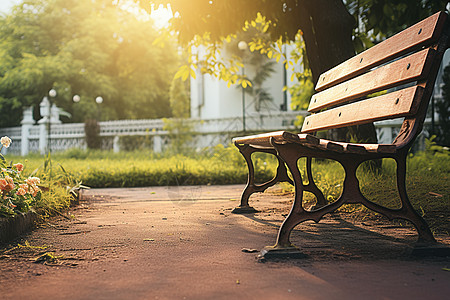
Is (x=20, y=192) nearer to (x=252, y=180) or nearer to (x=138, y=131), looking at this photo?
(x=252, y=180)

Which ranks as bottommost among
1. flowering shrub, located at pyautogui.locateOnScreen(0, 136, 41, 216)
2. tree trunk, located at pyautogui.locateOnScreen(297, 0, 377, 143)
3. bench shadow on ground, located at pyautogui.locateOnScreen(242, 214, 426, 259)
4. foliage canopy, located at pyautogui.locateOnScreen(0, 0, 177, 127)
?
bench shadow on ground, located at pyautogui.locateOnScreen(242, 214, 426, 259)

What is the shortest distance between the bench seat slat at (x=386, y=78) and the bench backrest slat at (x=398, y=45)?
0.19 feet

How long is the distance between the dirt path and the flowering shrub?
23 centimetres

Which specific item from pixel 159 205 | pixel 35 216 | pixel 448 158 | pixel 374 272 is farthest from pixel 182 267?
pixel 448 158

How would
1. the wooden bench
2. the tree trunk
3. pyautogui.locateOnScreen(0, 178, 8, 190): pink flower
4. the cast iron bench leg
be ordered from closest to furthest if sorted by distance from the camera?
the wooden bench → pyautogui.locateOnScreen(0, 178, 8, 190): pink flower → the cast iron bench leg → the tree trunk

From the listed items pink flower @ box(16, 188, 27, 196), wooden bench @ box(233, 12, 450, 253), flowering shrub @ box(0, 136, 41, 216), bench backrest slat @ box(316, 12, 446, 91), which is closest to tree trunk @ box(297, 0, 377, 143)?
bench backrest slat @ box(316, 12, 446, 91)

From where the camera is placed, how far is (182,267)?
7.50ft

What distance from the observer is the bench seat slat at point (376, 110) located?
8.02 ft

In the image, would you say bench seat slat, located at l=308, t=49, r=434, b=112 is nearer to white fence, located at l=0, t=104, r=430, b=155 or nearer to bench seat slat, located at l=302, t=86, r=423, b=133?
bench seat slat, located at l=302, t=86, r=423, b=133

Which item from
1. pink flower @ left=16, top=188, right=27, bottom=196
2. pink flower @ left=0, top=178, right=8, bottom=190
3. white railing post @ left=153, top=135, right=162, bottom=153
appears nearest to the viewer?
pink flower @ left=0, top=178, right=8, bottom=190

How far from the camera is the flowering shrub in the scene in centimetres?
300

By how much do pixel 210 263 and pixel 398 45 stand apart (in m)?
1.65

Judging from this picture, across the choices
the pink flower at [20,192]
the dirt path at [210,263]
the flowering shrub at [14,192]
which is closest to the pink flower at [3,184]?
the flowering shrub at [14,192]

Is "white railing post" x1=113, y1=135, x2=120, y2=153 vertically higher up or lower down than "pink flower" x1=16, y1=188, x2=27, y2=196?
higher up
